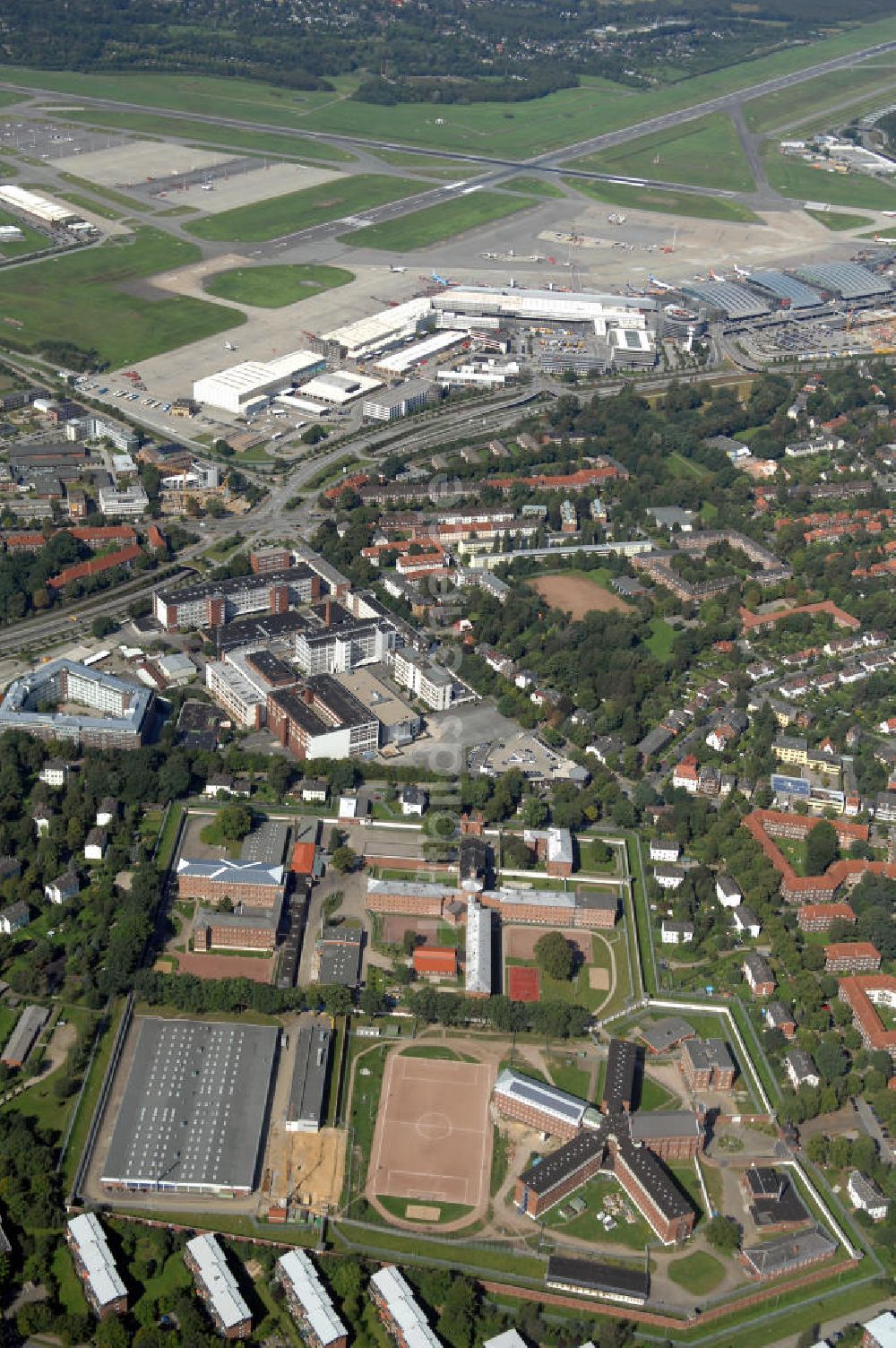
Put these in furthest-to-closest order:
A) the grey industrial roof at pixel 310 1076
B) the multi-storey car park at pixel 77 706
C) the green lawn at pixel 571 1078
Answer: the multi-storey car park at pixel 77 706
the green lawn at pixel 571 1078
the grey industrial roof at pixel 310 1076

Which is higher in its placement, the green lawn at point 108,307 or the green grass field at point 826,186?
Result: the green grass field at point 826,186

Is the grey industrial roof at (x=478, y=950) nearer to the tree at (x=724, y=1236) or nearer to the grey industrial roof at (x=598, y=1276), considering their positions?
the grey industrial roof at (x=598, y=1276)

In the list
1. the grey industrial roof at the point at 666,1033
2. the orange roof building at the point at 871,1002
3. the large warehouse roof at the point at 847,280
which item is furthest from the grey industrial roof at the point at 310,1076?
A: the large warehouse roof at the point at 847,280

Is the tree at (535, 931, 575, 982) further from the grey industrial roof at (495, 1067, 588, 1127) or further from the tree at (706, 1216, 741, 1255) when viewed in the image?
the tree at (706, 1216, 741, 1255)

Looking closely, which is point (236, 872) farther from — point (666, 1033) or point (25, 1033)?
point (666, 1033)

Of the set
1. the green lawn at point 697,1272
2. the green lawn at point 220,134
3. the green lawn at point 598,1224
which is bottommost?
the green lawn at point 697,1272

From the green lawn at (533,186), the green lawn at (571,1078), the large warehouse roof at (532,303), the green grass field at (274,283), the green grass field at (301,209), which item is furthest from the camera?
the green lawn at (533,186)

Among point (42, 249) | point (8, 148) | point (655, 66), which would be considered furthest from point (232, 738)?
point (655, 66)
